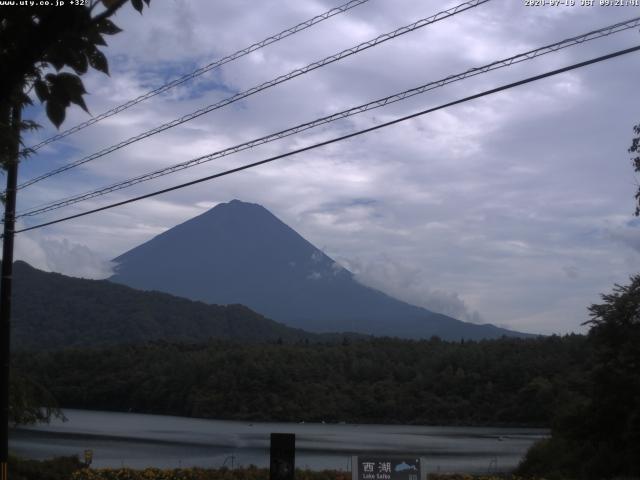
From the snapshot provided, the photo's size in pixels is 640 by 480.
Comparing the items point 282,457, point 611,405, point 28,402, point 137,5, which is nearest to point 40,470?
point 28,402

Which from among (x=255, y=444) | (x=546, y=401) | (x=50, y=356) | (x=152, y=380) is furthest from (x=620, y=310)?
(x=152, y=380)

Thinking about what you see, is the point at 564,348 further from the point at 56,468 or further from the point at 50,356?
the point at 56,468

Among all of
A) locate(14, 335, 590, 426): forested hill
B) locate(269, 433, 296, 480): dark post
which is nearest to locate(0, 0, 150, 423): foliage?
locate(269, 433, 296, 480): dark post

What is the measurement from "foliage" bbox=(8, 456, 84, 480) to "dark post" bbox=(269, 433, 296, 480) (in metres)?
11.6

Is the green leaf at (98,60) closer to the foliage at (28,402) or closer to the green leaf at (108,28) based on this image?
the green leaf at (108,28)

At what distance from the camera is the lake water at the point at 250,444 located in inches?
1468

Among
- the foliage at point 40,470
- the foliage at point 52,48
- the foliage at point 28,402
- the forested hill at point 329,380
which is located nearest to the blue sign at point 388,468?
the foliage at point 52,48

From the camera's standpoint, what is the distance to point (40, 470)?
71.2 ft

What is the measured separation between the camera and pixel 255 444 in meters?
52.2

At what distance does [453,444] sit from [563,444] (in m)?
25.5

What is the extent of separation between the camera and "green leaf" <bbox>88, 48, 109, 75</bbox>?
413cm

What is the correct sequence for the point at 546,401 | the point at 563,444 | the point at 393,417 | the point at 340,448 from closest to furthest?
the point at 563,444 → the point at 340,448 → the point at 546,401 → the point at 393,417

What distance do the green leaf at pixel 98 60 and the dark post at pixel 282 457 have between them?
305 inches

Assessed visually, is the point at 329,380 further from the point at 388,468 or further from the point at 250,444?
the point at 388,468
